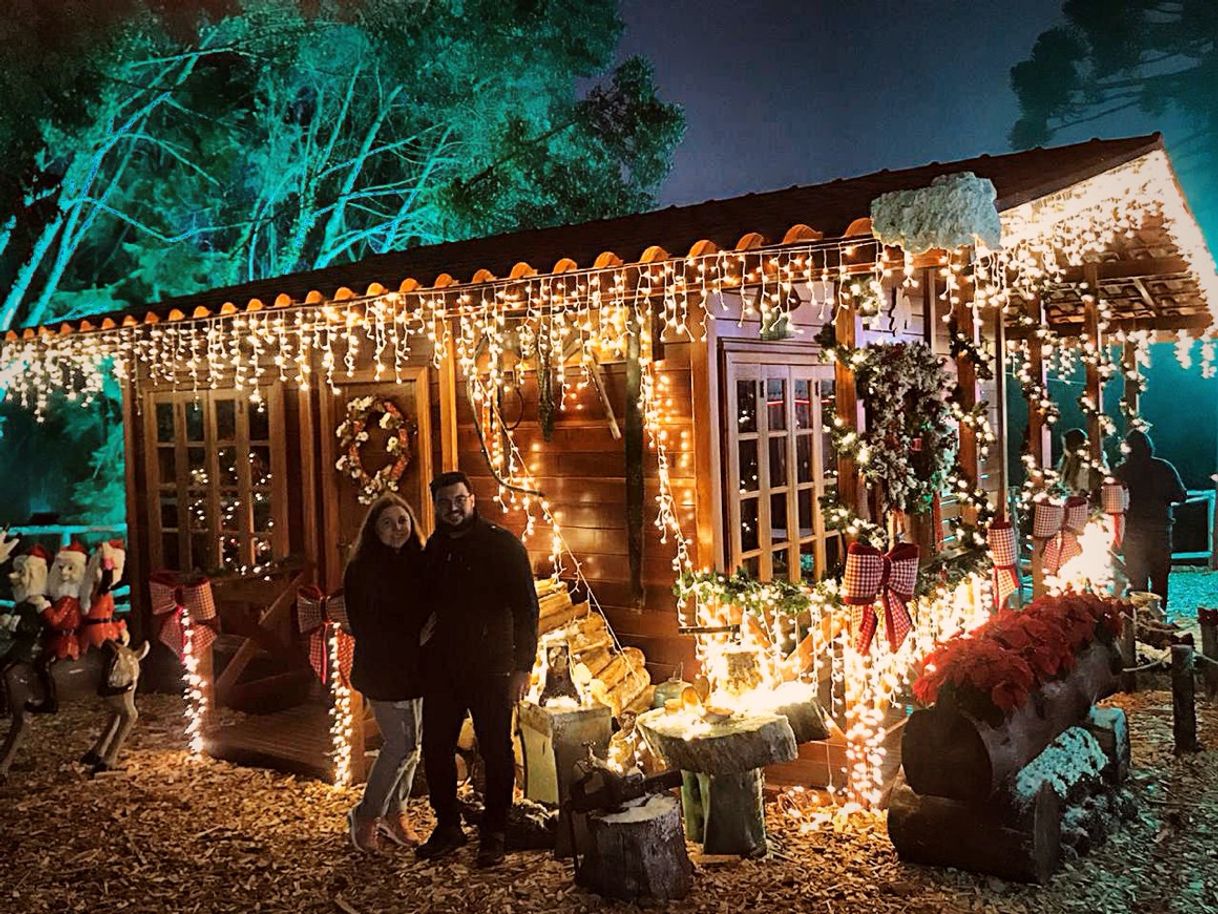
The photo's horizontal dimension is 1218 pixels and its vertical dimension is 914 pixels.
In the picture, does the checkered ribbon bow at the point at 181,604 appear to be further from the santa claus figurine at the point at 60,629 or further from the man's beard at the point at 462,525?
the man's beard at the point at 462,525

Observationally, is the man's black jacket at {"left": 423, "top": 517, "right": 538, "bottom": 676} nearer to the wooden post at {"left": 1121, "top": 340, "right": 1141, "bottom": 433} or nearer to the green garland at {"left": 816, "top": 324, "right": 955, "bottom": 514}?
the green garland at {"left": 816, "top": 324, "right": 955, "bottom": 514}

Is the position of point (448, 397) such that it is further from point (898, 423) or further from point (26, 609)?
point (898, 423)

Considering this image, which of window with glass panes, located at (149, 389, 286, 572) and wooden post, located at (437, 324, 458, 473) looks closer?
wooden post, located at (437, 324, 458, 473)

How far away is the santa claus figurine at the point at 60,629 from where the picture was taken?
7160mm

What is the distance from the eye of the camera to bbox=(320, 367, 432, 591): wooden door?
849cm

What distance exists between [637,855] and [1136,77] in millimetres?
46060

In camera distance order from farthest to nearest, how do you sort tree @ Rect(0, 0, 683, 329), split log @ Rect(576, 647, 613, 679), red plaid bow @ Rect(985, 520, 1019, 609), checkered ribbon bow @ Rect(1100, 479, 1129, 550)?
tree @ Rect(0, 0, 683, 329), checkered ribbon bow @ Rect(1100, 479, 1129, 550), red plaid bow @ Rect(985, 520, 1019, 609), split log @ Rect(576, 647, 613, 679)

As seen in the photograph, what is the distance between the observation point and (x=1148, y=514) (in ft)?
37.0

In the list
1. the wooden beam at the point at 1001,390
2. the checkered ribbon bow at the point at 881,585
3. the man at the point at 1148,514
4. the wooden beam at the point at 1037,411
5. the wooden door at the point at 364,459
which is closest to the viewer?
the checkered ribbon bow at the point at 881,585

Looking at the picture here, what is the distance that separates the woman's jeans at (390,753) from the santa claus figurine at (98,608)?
2763mm

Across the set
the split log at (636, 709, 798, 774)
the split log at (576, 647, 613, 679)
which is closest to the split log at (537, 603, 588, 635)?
the split log at (576, 647, 613, 679)

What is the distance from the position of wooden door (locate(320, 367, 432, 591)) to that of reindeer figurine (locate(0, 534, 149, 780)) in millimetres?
1870

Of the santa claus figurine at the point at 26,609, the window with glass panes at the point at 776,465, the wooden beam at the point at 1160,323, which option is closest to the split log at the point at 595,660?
the window with glass panes at the point at 776,465

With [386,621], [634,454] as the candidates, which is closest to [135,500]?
[634,454]
